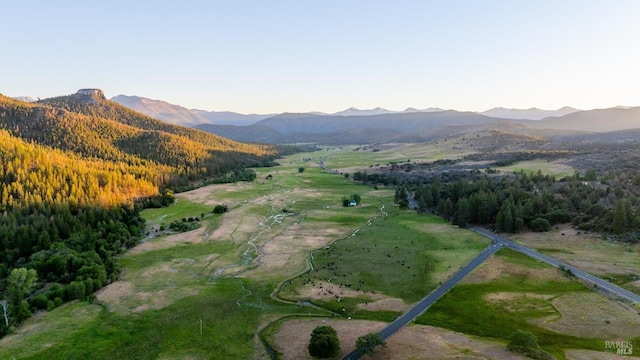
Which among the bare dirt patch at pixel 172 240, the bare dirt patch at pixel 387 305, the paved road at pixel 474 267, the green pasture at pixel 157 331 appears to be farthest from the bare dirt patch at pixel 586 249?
the bare dirt patch at pixel 172 240

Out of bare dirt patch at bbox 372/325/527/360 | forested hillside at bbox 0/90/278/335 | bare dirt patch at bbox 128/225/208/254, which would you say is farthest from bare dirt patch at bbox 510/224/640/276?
forested hillside at bbox 0/90/278/335

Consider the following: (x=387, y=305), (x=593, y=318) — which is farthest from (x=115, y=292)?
(x=593, y=318)

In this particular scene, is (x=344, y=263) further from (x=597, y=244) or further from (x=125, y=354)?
(x=597, y=244)

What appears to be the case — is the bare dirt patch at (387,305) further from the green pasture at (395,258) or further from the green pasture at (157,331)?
the green pasture at (157,331)

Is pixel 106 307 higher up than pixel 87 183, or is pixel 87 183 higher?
pixel 87 183

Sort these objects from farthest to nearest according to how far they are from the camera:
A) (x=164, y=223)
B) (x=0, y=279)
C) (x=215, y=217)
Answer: (x=215, y=217) → (x=164, y=223) → (x=0, y=279)

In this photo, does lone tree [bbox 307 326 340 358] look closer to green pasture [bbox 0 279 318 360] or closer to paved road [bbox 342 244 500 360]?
paved road [bbox 342 244 500 360]

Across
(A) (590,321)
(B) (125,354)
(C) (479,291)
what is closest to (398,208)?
(C) (479,291)
